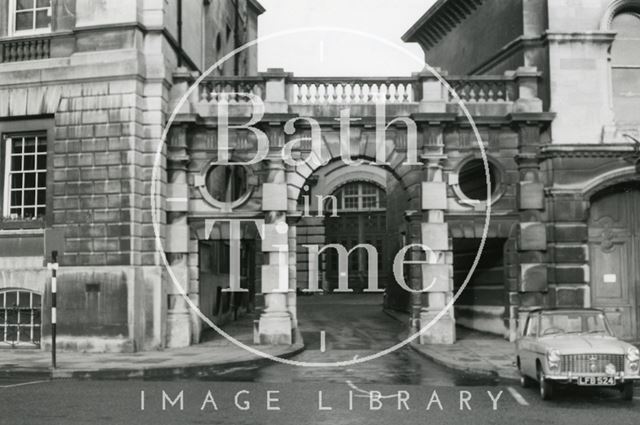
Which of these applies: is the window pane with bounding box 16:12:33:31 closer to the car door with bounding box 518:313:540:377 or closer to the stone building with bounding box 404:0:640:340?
the stone building with bounding box 404:0:640:340

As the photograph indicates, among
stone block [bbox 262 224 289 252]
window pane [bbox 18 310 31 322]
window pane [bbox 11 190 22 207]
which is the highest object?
window pane [bbox 11 190 22 207]

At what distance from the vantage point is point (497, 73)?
82.6ft

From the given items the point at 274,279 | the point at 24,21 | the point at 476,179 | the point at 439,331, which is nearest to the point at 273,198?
the point at 274,279

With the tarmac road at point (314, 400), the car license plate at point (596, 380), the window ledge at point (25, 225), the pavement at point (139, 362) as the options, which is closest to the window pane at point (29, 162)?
the window ledge at point (25, 225)

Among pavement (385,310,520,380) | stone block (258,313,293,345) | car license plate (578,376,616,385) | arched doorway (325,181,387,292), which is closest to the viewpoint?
car license plate (578,376,616,385)

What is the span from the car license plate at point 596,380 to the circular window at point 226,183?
14780 millimetres

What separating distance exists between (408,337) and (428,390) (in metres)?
8.52

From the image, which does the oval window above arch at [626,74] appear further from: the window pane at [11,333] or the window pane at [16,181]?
the window pane at [11,333]

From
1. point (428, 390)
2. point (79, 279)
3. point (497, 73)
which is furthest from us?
point (497, 73)

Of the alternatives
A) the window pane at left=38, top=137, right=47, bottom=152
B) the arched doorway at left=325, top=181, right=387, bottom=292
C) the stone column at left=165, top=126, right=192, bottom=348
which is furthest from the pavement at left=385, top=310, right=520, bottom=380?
the arched doorway at left=325, top=181, right=387, bottom=292

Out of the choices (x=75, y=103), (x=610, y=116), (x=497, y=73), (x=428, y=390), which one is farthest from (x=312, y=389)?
(x=497, y=73)

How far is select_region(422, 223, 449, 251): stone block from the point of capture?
71.8 ft

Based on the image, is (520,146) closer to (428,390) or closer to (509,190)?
(509,190)

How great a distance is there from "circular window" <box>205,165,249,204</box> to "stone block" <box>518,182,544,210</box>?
8.51 m
